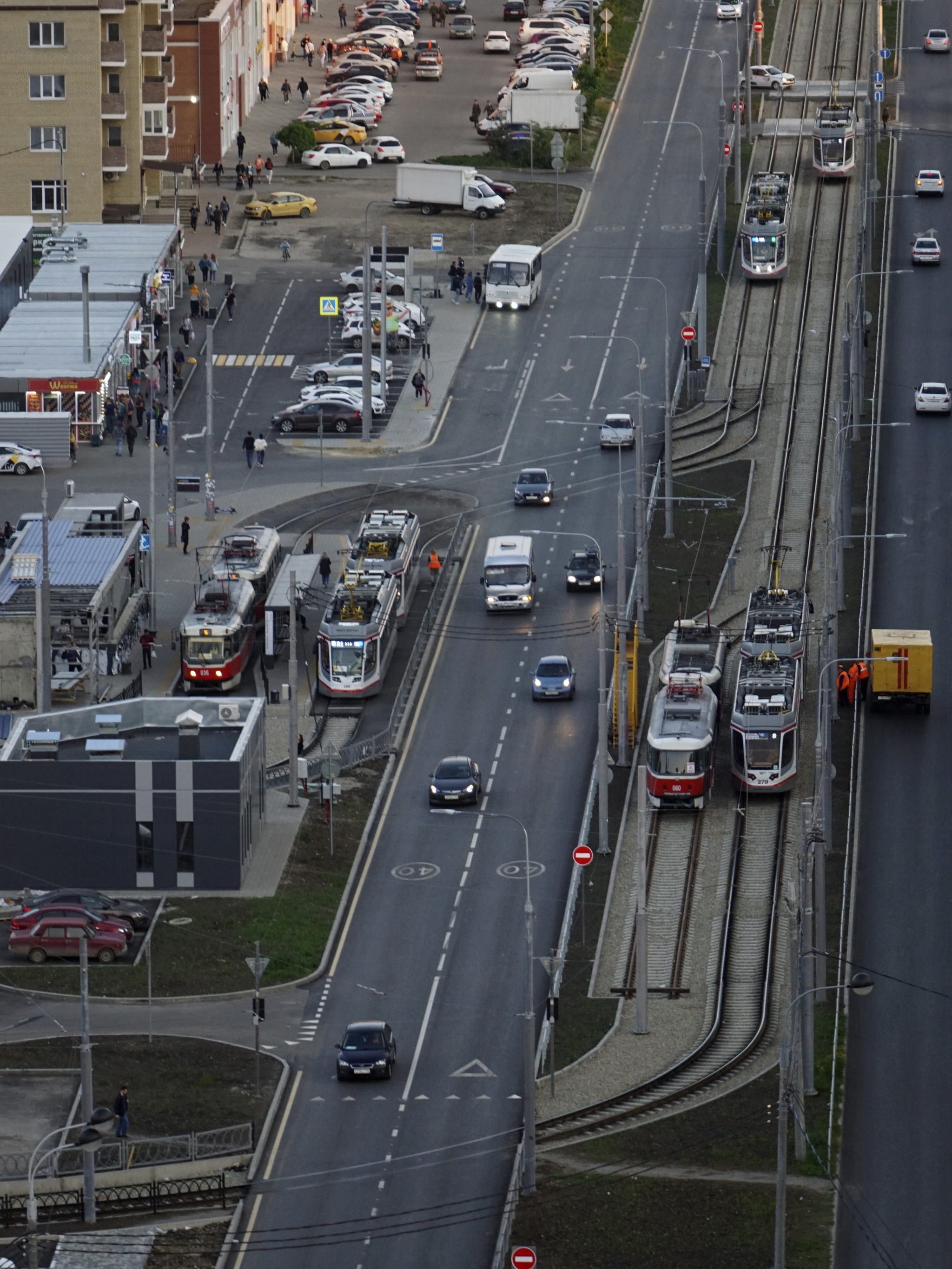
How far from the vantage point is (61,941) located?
297 ft

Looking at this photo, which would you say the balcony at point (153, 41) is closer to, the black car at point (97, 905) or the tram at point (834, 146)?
the tram at point (834, 146)

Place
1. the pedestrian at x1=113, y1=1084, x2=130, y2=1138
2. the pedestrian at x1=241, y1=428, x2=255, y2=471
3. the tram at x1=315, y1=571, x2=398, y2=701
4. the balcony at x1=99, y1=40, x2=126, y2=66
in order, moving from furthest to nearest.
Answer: the balcony at x1=99, y1=40, x2=126, y2=66
the pedestrian at x1=241, y1=428, x2=255, y2=471
the tram at x1=315, y1=571, x2=398, y2=701
the pedestrian at x1=113, y1=1084, x2=130, y2=1138

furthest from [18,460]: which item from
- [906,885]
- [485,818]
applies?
[906,885]

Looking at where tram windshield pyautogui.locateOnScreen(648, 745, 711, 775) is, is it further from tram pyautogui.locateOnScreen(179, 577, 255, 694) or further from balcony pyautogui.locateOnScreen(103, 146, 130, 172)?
balcony pyautogui.locateOnScreen(103, 146, 130, 172)

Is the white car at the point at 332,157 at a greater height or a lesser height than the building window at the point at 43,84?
lesser

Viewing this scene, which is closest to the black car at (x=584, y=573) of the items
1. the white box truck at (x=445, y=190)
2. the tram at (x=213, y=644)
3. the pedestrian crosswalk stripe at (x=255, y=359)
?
the tram at (x=213, y=644)

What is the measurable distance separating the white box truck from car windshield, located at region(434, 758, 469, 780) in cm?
Answer: 6274

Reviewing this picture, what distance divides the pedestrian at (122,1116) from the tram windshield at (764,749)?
29.2 m

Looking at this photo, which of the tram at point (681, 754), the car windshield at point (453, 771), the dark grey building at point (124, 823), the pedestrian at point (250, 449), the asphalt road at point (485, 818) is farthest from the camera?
the pedestrian at point (250, 449)

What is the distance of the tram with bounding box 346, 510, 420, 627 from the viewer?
115m

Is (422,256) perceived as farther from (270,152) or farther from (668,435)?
(668,435)

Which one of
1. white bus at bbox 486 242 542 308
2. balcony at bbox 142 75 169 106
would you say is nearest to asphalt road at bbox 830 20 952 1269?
white bus at bbox 486 242 542 308

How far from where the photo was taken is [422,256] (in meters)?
155

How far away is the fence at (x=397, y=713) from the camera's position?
104688 millimetres
